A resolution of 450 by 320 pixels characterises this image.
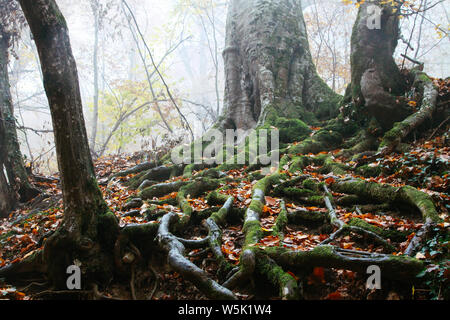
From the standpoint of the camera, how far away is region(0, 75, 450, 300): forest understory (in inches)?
88.0

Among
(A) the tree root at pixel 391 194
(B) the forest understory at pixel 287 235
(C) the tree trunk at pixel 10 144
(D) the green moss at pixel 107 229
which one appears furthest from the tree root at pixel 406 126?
(C) the tree trunk at pixel 10 144

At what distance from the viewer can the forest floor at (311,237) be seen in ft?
7.23

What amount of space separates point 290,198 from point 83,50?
1998cm

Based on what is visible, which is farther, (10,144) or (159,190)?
(10,144)

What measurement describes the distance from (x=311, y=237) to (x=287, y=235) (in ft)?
0.84

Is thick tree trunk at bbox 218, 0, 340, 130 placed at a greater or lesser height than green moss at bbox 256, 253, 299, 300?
greater

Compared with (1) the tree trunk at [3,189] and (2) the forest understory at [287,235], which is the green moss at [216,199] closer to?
(2) the forest understory at [287,235]

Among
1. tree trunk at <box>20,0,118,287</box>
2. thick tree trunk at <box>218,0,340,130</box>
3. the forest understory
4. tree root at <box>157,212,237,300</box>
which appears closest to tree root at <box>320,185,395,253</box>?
the forest understory

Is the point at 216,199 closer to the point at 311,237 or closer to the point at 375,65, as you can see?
the point at 311,237

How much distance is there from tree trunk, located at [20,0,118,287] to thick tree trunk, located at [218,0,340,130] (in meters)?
5.02

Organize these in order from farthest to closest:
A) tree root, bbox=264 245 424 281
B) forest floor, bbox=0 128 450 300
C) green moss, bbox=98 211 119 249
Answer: green moss, bbox=98 211 119 249 → forest floor, bbox=0 128 450 300 → tree root, bbox=264 245 424 281

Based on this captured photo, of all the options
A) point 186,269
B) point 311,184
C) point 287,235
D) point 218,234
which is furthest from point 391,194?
point 186,269

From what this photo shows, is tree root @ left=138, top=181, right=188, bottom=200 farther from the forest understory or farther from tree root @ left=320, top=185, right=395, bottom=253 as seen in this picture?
tree root @ left=320, top=185, right=395, bottom=253

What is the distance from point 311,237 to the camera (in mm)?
3062
